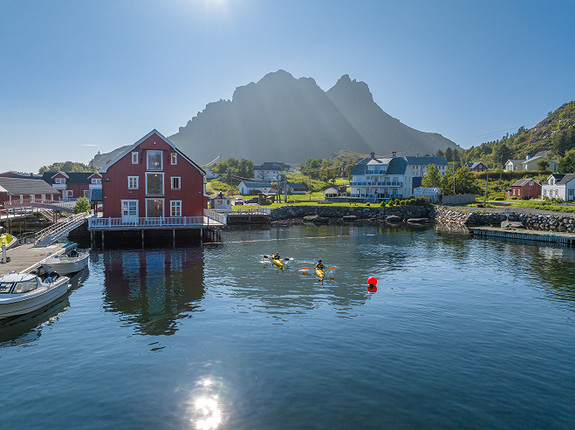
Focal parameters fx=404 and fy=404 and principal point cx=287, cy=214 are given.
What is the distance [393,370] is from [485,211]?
7090 centimetres

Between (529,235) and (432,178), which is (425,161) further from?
(529,235)

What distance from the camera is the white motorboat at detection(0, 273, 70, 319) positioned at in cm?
2405

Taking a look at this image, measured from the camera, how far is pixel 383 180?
390 feet

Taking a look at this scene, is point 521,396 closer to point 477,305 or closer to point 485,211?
point 477,305

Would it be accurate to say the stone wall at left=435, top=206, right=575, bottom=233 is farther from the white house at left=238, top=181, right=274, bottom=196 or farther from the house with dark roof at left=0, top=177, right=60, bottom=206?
the house with dark roof at left=0, top=177, right=60, bottom=206

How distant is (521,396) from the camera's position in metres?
15.7

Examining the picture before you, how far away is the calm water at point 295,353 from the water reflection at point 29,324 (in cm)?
15

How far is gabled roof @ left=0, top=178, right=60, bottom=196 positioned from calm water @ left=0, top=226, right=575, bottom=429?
189 feet

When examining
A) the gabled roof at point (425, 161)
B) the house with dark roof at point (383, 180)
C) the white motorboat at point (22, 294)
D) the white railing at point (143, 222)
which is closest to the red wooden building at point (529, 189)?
the house with dark roof at point (383, 180)

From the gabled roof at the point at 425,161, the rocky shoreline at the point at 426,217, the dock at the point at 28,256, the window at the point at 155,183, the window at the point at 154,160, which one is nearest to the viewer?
the dock at the point at 28,256

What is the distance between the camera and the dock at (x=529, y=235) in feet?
184

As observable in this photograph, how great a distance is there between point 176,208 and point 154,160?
726 centimetres

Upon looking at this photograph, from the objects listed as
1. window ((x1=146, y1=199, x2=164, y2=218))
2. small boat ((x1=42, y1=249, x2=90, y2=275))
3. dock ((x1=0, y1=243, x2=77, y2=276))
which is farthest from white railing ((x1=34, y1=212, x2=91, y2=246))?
window ((x1=146, y1=199, x2=164, y2=218))

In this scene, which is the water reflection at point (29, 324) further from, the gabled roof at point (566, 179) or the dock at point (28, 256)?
the gabled roof at point (566, 179)
